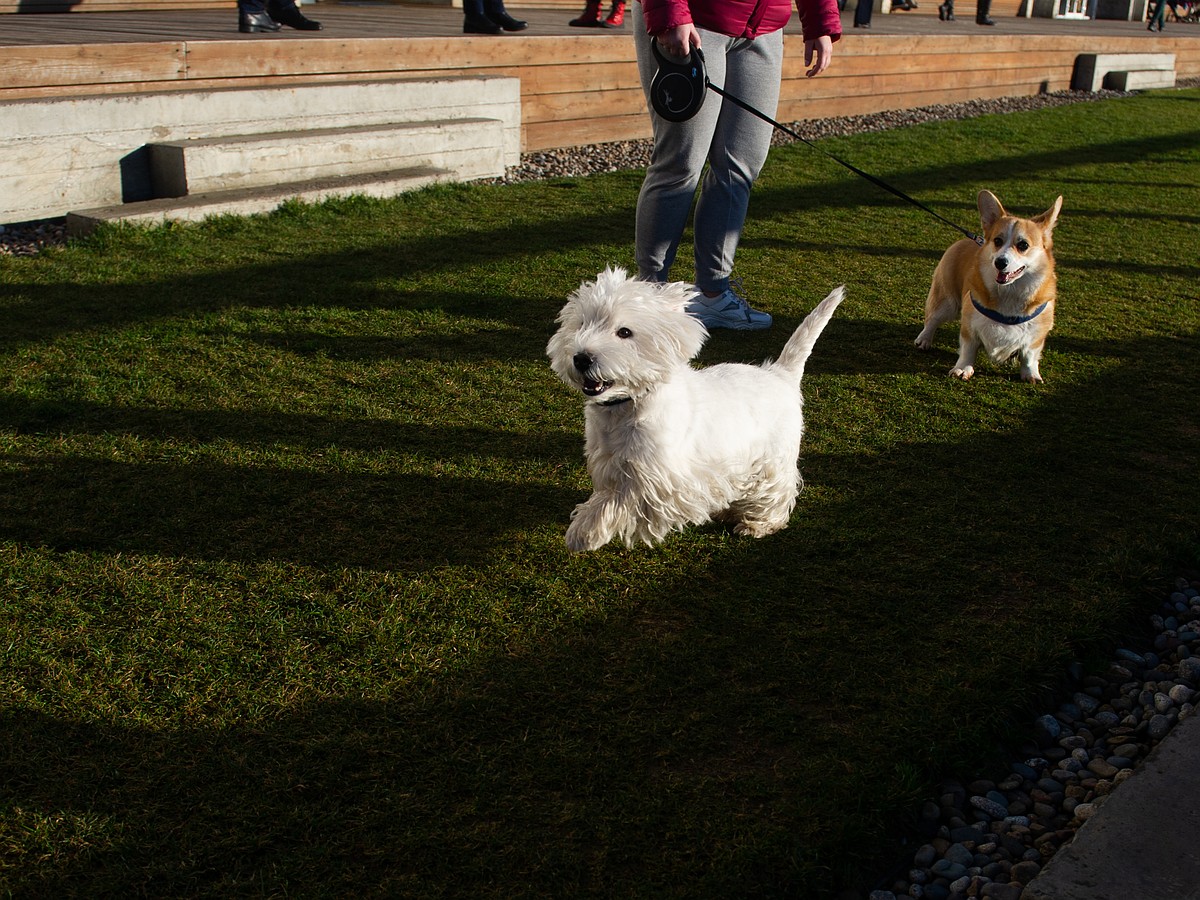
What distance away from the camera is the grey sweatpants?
167 inches

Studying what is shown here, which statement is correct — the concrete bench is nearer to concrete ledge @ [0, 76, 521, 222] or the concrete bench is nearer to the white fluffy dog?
concrete ledge @ [0, 76, 521, 222]

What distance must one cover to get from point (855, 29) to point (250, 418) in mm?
13056

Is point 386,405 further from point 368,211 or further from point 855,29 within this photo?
point 855,29

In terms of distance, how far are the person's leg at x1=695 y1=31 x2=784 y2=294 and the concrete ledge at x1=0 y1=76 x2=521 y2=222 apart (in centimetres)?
360

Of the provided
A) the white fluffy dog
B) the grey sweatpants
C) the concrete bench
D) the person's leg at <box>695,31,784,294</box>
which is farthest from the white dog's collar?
the concrete bench

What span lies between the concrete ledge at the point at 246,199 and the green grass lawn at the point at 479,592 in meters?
0.56

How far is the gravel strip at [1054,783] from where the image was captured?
192 centimetres

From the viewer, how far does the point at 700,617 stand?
2.65m

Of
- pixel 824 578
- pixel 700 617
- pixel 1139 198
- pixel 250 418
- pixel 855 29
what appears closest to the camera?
pixel 700 617

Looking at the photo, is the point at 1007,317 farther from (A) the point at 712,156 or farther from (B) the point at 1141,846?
(B) the point at 1141,846

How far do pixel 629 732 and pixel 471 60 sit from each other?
296 inches

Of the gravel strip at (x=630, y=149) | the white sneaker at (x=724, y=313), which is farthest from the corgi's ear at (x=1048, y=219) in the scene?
the gravel strip at (x=630, y=149)

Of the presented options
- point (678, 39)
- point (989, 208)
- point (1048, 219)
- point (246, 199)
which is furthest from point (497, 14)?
point (1048, 219)

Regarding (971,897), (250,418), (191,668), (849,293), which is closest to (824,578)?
(971,897)
